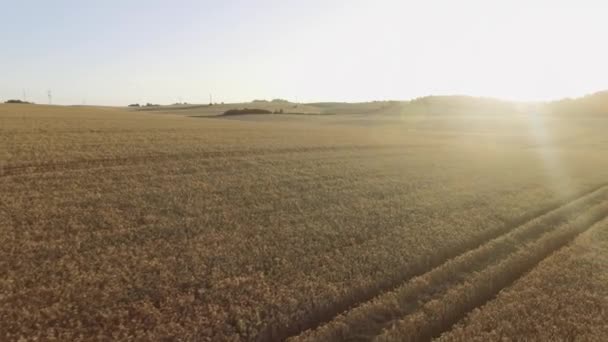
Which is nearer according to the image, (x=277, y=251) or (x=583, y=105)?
(x=277, y=251)

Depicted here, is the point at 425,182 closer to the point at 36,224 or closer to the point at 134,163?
the point at 134,163

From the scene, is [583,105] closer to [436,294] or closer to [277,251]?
[436,294]

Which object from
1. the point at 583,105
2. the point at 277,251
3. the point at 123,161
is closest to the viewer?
the point at 277,251

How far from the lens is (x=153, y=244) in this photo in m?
8.55

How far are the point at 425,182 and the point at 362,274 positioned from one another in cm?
944

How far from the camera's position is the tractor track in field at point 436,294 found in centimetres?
621

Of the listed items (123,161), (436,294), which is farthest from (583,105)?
(436,294)

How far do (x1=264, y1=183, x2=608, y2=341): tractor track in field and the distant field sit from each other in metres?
0.03

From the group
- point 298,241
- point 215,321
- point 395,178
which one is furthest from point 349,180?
point 215,321

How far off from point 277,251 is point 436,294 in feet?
10.4

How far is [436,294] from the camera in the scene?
7.45 metres

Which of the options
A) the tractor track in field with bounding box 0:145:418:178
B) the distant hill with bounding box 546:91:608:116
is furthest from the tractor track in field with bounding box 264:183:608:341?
the distant hill with bounding box 546:91:608:116

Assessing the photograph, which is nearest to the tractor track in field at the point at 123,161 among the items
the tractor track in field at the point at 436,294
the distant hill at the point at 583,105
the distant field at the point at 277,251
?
the distant field at the point at 277,251

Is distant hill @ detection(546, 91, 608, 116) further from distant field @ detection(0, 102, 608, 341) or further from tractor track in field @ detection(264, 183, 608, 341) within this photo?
tractor track in field @ detection(264, 183, 608, 341)
